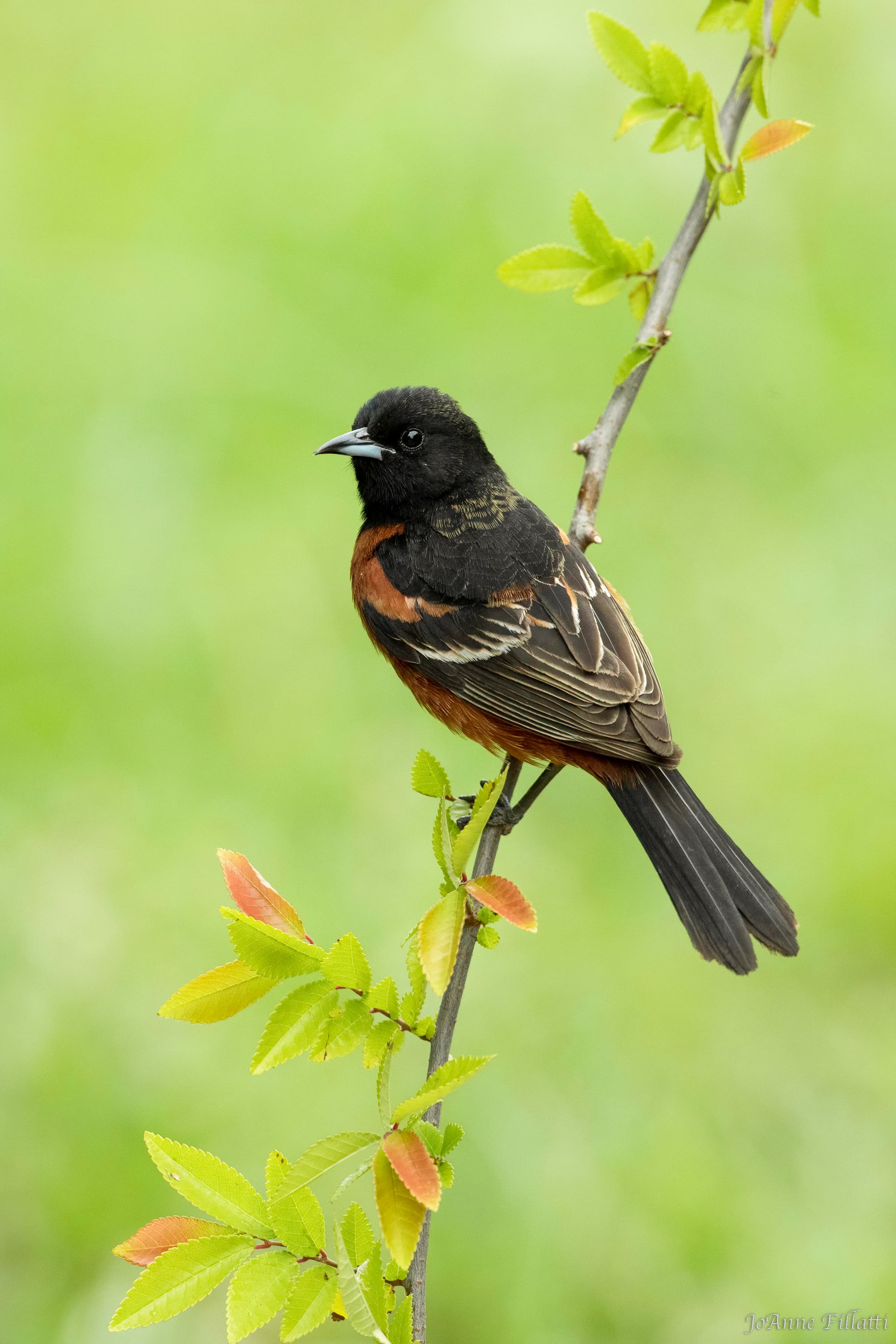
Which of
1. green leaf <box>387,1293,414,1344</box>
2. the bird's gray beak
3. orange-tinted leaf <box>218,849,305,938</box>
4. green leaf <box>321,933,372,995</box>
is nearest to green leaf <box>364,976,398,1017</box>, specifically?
green leaf <box>321,933,372,995</box>

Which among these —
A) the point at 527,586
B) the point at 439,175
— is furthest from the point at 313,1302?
the point at 439,175

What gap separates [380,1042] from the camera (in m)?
1.63

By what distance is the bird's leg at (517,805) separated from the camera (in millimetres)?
3031

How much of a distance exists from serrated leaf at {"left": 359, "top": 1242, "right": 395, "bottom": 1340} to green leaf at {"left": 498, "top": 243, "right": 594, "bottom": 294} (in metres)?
1.71

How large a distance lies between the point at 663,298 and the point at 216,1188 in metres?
1.83

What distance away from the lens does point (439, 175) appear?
6.53 meters

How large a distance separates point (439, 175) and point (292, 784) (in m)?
3.34

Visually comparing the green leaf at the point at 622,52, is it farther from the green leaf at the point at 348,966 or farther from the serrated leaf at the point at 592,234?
the green leaf at the point at 348,966

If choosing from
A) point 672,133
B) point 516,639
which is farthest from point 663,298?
point 516,639

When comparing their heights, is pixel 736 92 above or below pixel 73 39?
below

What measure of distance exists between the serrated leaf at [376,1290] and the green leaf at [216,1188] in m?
0.16

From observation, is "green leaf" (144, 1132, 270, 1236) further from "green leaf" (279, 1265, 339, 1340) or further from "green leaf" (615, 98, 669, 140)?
"green leaf" (615, 98, 669, 140)

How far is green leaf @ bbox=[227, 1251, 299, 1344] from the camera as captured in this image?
4.96 ft

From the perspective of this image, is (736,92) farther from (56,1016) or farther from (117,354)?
(117,354)
